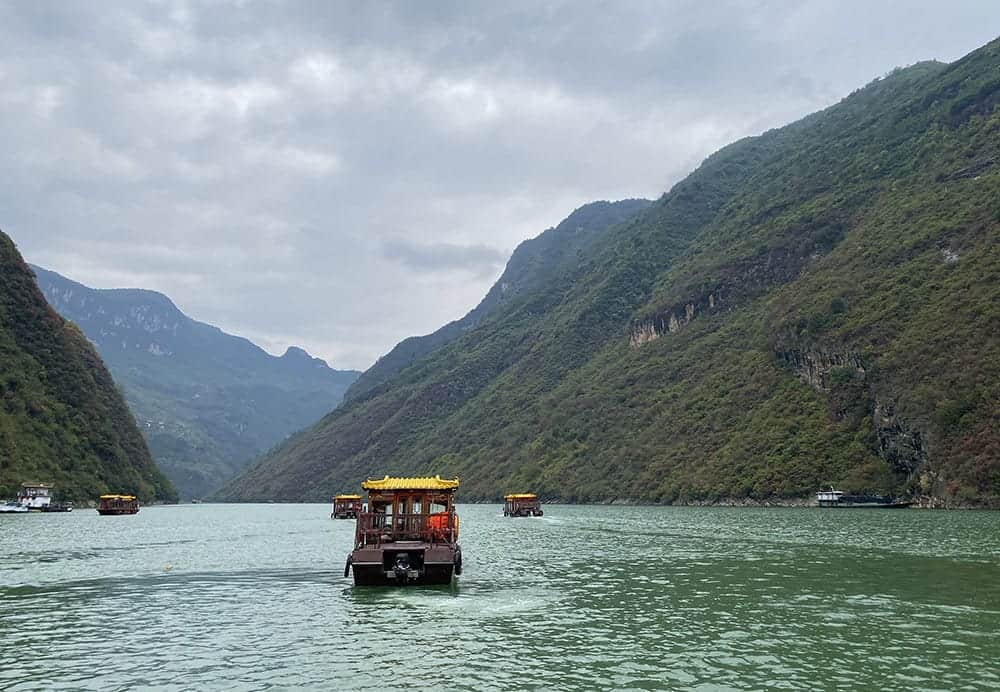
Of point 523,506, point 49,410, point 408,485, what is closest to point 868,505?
point 523,506

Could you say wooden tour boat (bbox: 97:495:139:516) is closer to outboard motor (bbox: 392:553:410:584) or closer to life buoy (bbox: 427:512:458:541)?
life buoy (bbox: 427:512:458:541)

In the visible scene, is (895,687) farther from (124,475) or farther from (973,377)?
(124,475)

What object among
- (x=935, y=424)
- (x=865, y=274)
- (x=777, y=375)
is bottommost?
(x=935, y=424)

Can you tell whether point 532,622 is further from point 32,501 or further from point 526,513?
point 32,501

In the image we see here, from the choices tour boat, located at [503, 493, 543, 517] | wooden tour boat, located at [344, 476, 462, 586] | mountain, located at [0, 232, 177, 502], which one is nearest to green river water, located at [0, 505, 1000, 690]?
wooden tour boat, located at [344, 476, 462, 586]

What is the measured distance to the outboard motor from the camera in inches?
1485

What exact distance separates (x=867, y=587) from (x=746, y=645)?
15.0m

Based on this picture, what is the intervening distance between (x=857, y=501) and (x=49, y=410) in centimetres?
15569

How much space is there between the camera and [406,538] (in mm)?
41375

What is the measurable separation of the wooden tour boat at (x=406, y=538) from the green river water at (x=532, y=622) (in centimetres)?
97

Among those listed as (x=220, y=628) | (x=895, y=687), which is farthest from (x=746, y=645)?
(x=220, y=628)

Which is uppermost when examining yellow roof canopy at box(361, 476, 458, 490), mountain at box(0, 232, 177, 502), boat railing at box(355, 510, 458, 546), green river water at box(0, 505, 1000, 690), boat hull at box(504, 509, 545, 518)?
mountain at box(0, 232, 177, 502)

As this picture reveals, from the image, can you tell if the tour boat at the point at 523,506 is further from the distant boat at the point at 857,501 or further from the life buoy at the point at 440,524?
the life buoy at the point at 440,524

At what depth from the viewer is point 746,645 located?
76.6ft
